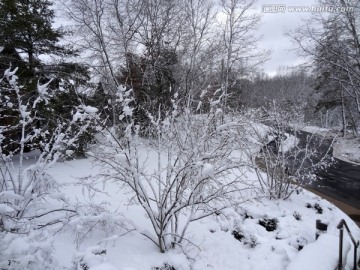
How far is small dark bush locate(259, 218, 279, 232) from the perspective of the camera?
776 centimetres

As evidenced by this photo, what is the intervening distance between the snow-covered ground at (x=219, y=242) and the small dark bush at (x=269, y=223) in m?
0.03

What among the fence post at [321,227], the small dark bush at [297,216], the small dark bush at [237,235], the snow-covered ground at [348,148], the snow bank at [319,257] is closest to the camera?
the snow bank at [319,257]

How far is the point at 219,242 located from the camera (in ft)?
22.2

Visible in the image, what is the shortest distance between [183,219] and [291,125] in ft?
18.7

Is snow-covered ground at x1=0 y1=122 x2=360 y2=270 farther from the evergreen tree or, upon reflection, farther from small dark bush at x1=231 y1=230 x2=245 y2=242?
the evergreen tree

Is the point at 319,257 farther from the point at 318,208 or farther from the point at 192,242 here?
the point at 318,208

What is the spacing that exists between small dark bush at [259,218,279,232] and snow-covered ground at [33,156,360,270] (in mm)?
29

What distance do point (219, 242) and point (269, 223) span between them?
198cm

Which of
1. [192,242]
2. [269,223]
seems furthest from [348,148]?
[192,242]

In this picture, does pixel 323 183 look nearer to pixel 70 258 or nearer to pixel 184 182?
pixel 184 182

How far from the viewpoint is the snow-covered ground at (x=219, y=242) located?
5.51 m

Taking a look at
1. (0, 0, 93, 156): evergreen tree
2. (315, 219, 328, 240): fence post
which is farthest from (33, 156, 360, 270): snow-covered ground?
(0, 0, 93, 156): evergreen tree

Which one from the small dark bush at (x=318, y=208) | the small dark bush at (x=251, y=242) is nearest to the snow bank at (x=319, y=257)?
the small dark bush at (x=251, y=242)

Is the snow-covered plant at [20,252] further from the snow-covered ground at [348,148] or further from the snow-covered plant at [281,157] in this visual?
the snow-covered ground at [348,148]
